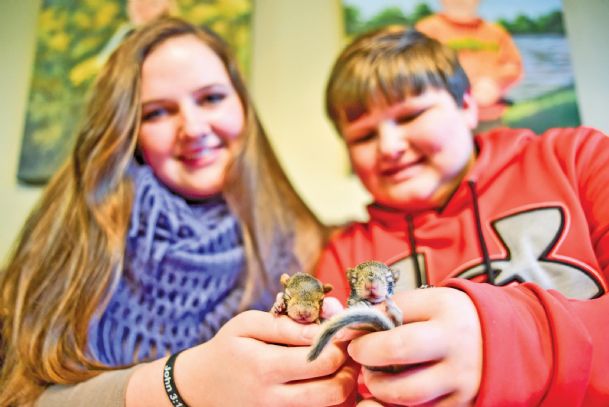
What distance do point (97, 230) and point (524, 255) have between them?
0.58m

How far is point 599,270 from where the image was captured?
48 centimetres

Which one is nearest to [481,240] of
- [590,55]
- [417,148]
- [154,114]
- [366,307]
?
[417,148]

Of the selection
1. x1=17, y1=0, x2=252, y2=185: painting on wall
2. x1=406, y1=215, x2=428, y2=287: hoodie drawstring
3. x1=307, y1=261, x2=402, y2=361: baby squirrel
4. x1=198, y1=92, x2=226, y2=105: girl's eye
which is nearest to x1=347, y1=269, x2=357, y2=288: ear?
x1=307, y1=261, x2=402, y2=361: baby squirrel

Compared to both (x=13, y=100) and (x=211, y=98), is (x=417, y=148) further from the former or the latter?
(x=13, y=100)

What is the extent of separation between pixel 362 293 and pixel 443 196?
0.94 ft

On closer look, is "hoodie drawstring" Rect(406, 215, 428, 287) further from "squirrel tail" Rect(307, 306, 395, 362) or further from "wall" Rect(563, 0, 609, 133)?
"wall" Rect(563, 0, 609, 133)

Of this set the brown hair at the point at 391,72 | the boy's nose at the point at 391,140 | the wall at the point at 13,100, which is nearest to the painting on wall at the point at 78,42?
the wall at the point at 13,100

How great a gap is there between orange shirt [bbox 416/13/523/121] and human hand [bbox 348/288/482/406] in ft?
1.76

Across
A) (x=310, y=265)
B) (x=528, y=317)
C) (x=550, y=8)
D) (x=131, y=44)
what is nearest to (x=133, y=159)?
(x=131, y=44)

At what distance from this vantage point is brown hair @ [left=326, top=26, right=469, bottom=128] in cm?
58

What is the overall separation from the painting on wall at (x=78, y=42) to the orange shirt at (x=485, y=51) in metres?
0.42

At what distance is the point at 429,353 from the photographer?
348 mm

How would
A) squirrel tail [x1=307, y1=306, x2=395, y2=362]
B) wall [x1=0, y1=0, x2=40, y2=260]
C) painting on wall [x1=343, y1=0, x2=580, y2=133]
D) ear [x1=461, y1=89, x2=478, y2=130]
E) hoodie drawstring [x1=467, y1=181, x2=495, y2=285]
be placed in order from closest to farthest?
squirrel tail [x1=307, y1=306, x2=395, y2=362] < hoodie drawstring [x1=467, y1=181, x2=495, y2=285] < ear [x1=461, y1=89, x2=478, y2=130] < painting on wall [x1=343, y1=0, x2=580, y2=133] < wall [x1=0, y1=0, x2=40, y2=260]

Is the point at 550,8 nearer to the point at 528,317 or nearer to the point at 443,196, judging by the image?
the point at 443,196
